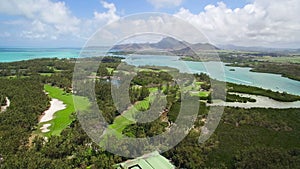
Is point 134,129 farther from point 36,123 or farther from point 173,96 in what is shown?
point 173,96

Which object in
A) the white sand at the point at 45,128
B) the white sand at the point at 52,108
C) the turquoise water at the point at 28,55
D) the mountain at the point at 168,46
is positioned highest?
the mountain at the point at 168,46

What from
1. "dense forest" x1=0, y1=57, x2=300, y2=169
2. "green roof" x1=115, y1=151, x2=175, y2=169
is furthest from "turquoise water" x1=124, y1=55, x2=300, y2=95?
"green roof" x1=115, y1=151, x2=175, y2=169

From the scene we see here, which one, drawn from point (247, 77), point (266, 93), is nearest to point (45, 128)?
point (266, 93)

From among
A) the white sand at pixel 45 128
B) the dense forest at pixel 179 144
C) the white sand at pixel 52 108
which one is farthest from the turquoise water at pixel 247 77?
the white sand at pixel 45 128

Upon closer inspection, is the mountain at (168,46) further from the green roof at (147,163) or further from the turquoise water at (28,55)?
the turquoise water at (28,55)

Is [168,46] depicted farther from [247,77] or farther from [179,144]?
[247,77]

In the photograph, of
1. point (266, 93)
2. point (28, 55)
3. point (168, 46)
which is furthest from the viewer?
point (28, 55)

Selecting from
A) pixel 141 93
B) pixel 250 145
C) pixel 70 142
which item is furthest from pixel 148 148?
pixel 141 93
